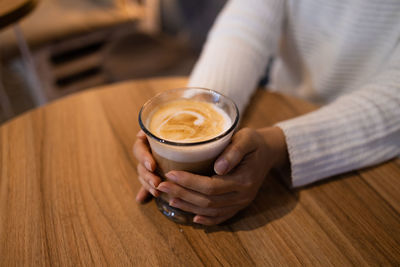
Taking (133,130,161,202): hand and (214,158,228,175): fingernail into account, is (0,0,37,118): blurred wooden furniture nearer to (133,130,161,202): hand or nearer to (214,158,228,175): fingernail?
(133,130,161,202): hand

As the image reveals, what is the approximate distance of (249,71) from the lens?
0.77 meters

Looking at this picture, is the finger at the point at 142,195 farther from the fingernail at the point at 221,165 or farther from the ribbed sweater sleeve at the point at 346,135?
the ribbed sweater sleeve at the point at 346,135

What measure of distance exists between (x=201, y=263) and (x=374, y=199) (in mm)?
348

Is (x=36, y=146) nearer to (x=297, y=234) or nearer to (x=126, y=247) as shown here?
(x=126, y=247)

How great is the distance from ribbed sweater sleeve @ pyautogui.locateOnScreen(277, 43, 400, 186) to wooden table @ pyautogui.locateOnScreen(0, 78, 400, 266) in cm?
3

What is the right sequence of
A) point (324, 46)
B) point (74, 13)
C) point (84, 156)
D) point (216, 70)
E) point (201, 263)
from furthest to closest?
point (74, 13) < point (324, 46) < point (216, 70) < point (84, 156) < point (201, 263)

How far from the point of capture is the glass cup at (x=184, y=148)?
437 millimetres

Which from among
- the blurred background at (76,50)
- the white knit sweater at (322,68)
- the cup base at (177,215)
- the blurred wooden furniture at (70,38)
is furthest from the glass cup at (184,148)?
the blurred wooden furniture at (70,38)

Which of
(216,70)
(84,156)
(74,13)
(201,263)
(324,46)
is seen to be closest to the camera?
(201,263)

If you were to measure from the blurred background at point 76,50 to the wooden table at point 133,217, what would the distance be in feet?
3.66

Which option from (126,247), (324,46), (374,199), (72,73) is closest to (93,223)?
(126,247)

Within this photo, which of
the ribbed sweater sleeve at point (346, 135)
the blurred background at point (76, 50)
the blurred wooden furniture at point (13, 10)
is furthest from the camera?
the blurred background at point (76, 50)

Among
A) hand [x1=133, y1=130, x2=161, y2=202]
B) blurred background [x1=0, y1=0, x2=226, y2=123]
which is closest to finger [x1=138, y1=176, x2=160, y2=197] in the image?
hand [x1=133, y1=130, x2=161, y2=202]

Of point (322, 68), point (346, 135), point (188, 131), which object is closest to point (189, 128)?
point (188, 131)
